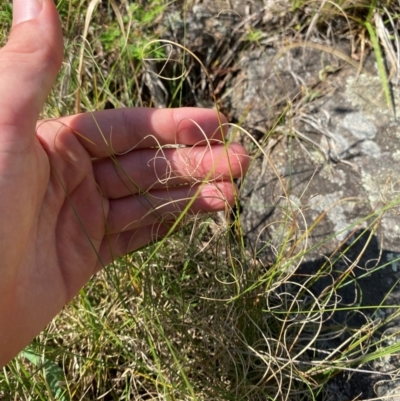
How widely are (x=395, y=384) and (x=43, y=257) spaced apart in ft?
3.00

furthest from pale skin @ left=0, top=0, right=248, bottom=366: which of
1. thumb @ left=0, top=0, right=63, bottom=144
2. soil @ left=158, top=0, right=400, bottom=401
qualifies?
soil @ left=158, top=0, right=400, bottom=401

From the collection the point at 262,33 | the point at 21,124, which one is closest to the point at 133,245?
the point at 21,124

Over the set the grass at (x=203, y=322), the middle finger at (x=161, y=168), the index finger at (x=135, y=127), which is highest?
the index finger at (x=135, y=127)

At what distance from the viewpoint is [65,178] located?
53.2 inches

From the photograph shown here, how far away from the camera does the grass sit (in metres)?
1.29

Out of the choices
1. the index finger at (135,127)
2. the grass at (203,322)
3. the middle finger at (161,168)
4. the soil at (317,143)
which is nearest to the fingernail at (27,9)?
the grass at (203,322)

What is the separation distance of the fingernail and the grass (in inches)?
4.4

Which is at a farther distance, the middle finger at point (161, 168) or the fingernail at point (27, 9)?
the middle finger at point (161, 168)

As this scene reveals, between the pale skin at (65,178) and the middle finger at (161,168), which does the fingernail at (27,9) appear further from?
the middle finger at (161,168)

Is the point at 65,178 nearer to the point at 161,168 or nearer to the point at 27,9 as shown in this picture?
the point at 161,168

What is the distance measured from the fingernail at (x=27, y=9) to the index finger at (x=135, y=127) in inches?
9.8

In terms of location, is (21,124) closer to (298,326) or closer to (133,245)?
(133,245)

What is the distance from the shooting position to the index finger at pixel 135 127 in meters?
1.37

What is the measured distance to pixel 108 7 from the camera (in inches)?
71.1
